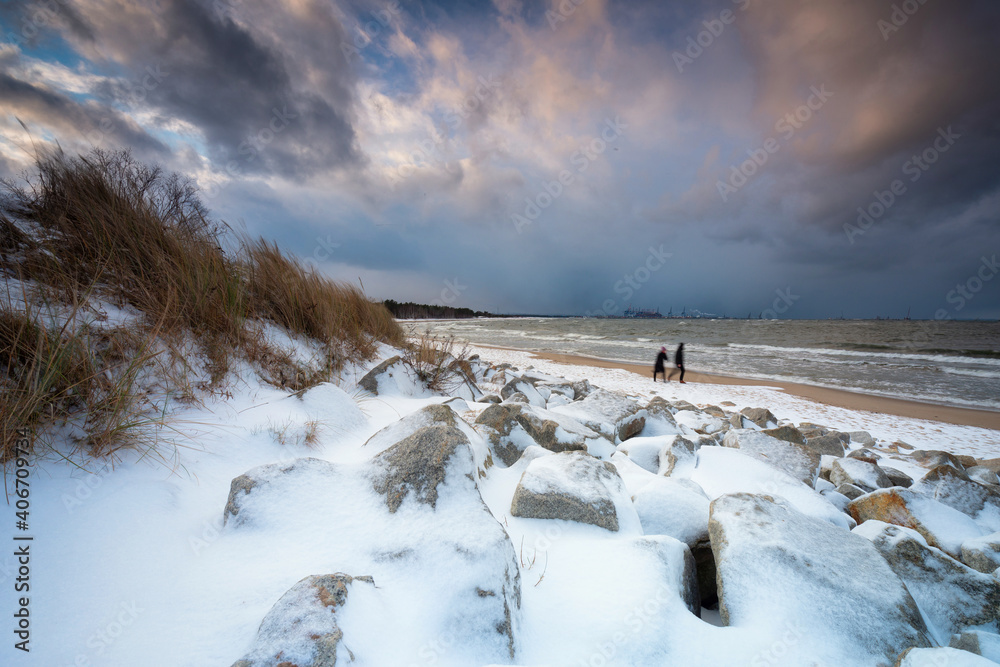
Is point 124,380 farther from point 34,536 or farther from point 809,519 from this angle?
point 809,519

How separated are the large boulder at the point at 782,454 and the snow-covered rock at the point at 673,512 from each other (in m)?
1.53

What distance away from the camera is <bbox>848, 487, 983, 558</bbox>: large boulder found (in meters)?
2.36

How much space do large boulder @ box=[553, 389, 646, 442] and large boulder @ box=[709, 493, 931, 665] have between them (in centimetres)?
187

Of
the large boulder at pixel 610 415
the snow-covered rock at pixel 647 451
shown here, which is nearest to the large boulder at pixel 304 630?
the snow-covered rock at pixel 647 451

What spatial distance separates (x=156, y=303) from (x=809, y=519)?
4521 mm

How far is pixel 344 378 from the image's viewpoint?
13.1 feet

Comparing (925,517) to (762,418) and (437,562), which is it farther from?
(762,418)

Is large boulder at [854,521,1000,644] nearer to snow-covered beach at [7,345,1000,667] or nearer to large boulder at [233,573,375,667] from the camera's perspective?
snow-covered beach at [7,345,1000,667]

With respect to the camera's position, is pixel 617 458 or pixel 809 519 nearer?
pixel 809 519

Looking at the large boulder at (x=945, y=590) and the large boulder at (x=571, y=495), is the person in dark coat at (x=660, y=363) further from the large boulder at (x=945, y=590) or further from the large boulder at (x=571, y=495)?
the large boulder at (x=571, y=495)

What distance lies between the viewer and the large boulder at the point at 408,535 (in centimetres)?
121

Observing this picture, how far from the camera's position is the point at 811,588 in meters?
1.58

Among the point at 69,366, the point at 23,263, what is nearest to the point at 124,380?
the point at 69,366

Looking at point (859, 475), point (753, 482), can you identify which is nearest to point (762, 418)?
point (859, 475)
